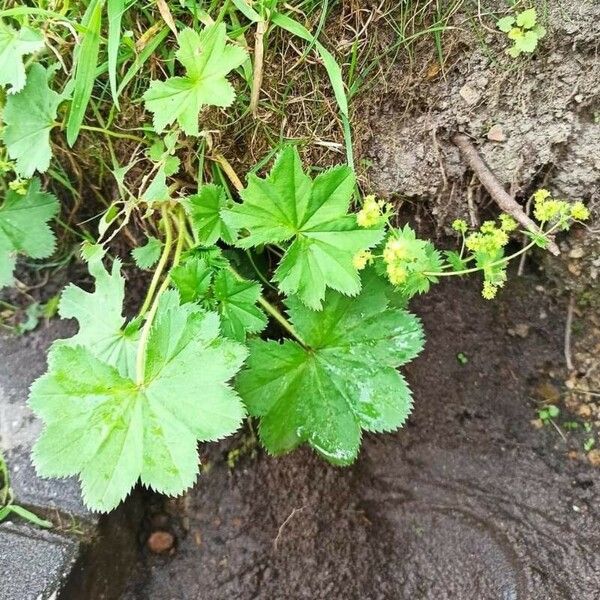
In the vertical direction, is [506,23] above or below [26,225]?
above

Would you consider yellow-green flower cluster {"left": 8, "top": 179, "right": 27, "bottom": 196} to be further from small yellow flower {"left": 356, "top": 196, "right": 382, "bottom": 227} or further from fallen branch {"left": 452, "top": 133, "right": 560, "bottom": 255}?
fallen branch {"left": 452, "top": 133, "right": 560, "bottom": 255}

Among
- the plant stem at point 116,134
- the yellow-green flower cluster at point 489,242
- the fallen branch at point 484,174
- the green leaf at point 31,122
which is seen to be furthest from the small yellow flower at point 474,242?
the green leaf at point 31,122

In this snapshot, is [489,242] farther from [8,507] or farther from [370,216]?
[8,507]

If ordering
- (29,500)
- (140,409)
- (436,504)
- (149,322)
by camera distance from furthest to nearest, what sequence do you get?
(436,504) < (29,500) < (149,322) < (140,409)

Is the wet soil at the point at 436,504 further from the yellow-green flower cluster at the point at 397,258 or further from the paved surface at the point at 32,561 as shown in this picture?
the yellow-green flower cluster at the point at 397,258

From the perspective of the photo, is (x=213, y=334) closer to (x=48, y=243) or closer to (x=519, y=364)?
(x=48, y=243)

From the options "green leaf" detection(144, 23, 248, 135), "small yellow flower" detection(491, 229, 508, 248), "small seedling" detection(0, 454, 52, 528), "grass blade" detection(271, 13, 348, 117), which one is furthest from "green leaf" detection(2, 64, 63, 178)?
"small yellow flower" detection(491, 229, 508, 248)

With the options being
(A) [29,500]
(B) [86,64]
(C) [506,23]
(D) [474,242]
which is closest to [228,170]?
(B) [86,64]

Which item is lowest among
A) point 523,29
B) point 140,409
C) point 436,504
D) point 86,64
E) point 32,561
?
point 436,504
